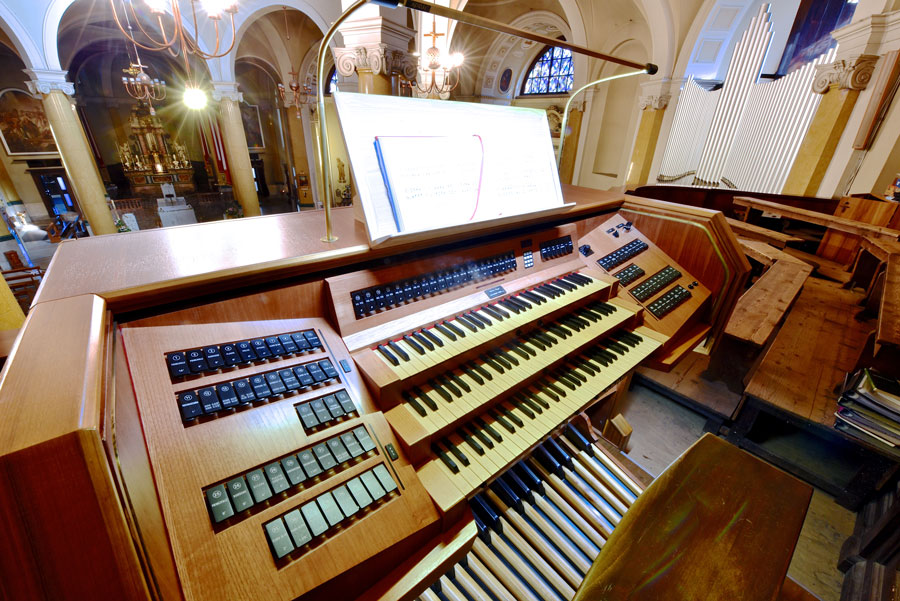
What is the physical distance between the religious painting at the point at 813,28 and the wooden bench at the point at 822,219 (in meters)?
3.17

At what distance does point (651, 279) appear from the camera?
2336 millimetres

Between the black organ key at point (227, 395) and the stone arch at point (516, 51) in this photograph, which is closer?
the black organ key at point (227, 395)

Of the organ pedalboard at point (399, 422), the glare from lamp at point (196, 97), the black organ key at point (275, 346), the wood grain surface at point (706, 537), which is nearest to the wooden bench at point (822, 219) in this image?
the organ pedalboard at point (399, 422)

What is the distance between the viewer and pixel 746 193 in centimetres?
578

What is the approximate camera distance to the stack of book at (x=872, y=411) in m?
1.98

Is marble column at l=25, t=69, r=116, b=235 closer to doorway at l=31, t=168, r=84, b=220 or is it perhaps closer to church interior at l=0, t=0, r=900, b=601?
church interior at l=0, t=0, r=900, b=601

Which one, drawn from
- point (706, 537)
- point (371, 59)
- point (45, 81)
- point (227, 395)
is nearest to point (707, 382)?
point (706, 537)

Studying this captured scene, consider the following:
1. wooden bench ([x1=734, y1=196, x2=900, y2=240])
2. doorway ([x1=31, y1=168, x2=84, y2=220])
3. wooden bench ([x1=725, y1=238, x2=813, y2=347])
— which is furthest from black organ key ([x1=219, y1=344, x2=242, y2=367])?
doorway ([x1=31, y1=168, x2=84, y2=220])

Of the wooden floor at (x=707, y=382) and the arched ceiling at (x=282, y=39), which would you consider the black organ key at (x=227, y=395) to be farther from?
the arched ceiling at (x=282, y=39)

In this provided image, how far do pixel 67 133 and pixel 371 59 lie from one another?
20.8 ft

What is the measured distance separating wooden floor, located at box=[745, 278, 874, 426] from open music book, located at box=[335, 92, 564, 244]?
7.34ft

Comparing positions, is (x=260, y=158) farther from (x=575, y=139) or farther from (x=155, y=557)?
(x=155, y=557)

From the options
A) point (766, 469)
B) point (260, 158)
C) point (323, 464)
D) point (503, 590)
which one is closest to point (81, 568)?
point (323, 464)

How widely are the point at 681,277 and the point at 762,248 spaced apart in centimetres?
285
